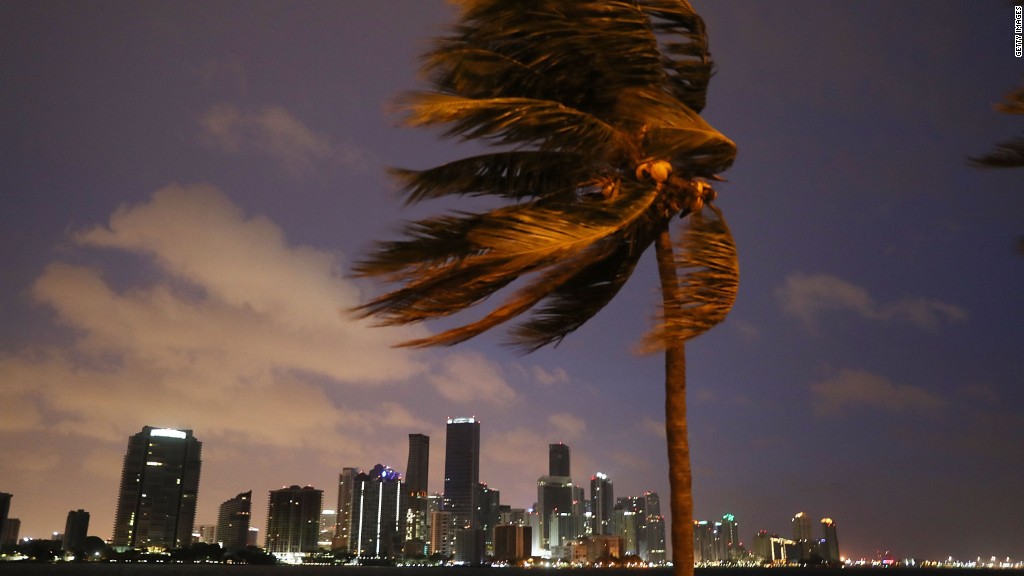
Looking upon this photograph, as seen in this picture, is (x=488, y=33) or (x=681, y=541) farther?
(x=681, y=541)

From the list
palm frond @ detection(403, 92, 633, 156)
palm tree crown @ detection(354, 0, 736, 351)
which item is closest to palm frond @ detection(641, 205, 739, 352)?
palm tree crown @ detection(354, 0, 736, 351)

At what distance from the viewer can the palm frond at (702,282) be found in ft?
14.0

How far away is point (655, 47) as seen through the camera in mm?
4375

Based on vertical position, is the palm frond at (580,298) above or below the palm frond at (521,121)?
below

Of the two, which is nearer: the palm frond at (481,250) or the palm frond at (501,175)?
the palm frond at (481,250)

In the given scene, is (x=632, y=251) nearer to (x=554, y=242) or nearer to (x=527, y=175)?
(x=527, y=175)

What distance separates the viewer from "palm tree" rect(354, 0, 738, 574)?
158 inches

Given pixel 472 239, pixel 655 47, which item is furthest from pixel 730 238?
pixel 472 239

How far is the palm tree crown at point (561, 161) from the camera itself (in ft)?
13.1

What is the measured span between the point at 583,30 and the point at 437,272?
1.38 m

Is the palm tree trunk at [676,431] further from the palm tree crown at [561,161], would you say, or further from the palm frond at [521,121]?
the palm frond at [521,121]

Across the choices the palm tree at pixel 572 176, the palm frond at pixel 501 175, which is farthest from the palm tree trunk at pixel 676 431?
the palm frond at pixel 501 175

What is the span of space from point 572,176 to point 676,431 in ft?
4.78

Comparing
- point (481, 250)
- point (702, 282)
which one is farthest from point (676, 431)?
point (481, 250)
